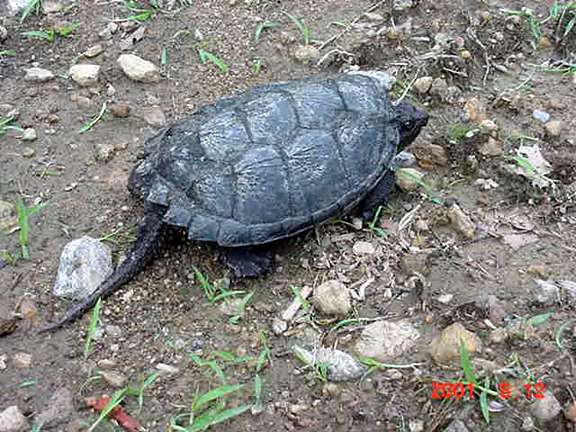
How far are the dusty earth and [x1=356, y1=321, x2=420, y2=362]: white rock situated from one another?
1.2 inches

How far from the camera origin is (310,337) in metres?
2.62

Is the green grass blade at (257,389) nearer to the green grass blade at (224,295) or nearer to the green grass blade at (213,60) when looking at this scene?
the green grass blade at (224,295)

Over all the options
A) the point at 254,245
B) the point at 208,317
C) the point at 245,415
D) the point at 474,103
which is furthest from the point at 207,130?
the point at 474,103

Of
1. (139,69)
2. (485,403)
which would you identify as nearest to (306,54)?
(139,69)

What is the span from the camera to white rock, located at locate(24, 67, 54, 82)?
3.70 metres

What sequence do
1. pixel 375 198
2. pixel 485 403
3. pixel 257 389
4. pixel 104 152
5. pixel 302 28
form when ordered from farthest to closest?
pixel 302 28
pixel 104 152
pixel 375 198
pixel 257 389
pixel 485 403

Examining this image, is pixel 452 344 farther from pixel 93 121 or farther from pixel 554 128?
pixel 93 121

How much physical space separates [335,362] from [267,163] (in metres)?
0.84

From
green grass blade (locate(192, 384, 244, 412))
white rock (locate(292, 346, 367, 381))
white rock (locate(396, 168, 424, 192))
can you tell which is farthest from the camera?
white rock (locate(396, 168, 424, 192))

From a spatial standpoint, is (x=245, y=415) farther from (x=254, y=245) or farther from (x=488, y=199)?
(x=488, y=199)

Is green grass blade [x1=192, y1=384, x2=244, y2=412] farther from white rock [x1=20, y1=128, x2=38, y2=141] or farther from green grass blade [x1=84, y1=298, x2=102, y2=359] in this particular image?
white rock [x1=20, y1=128, x2=38, y2=141]

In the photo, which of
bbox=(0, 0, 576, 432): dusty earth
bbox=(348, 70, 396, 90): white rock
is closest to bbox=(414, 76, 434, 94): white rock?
bbox=(0, 0, 576, 432): dusty earth

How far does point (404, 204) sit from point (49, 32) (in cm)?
231
